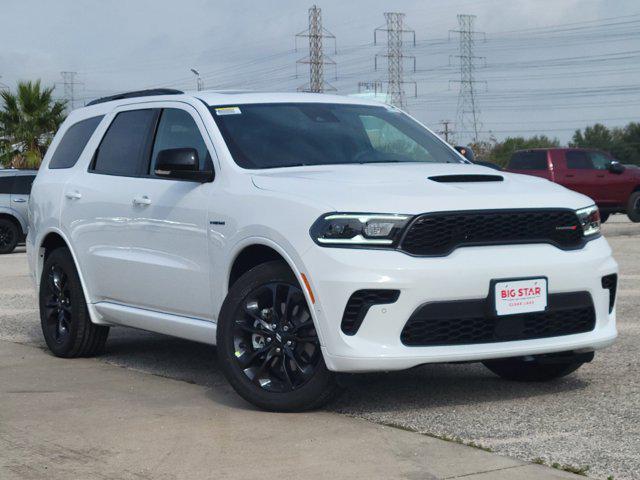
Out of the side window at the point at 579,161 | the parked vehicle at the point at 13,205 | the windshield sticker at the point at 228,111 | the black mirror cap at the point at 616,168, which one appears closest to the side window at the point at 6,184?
the parked vehicle at the point at 13,205

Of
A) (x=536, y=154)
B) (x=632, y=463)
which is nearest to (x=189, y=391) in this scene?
(x=632, y=463)

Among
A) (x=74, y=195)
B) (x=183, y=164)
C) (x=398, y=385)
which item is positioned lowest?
(x=398, y=385)

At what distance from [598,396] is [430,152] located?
77.0 inches

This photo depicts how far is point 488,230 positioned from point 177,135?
241cm

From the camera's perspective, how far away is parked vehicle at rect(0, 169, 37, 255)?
2473 centimetres

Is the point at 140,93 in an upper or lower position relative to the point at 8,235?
upper

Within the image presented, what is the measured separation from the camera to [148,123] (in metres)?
7.99

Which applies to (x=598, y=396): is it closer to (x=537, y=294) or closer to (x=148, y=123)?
(x=537, y=294)

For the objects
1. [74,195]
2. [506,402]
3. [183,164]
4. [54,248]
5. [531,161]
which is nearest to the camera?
[506,402]

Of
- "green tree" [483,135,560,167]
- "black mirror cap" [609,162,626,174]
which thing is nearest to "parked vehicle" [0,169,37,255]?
"black mirror cap" [609,162,626,174]

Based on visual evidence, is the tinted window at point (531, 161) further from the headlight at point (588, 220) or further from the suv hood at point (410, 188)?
the headlight at point (588, 220)

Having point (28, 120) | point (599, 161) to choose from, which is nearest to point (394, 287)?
point (599, 161)

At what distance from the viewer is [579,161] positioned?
26.9 metres

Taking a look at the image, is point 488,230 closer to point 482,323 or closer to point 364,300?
point 482,323
